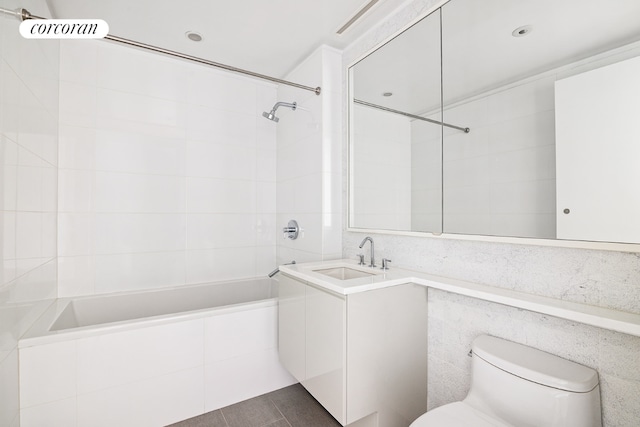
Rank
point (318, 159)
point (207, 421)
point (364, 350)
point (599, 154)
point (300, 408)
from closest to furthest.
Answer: point (599, 154), point (364, 350), point (207, 421), point (300, 408), point (318, 159)

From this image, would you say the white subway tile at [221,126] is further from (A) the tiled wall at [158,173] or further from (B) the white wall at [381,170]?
(B) the white wall at [381,170]

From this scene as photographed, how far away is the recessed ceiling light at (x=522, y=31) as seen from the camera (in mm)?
1180

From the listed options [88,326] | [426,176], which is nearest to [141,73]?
[88,326]

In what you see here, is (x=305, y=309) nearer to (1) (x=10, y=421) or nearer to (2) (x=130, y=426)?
(2) (x=130, y=426)

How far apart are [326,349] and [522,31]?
1.66 m

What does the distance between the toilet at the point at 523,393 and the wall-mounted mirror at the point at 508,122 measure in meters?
0.48

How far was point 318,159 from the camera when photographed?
2.19 meters

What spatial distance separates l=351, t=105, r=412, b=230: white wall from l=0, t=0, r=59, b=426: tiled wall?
5.99 ft

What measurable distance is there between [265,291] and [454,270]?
1832 mm

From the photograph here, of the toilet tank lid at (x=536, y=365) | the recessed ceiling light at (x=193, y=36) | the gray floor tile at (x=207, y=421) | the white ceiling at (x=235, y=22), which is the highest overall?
the recessed ceiling light at (x=193, y=36)

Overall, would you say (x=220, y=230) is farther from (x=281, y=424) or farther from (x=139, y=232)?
(x=281, y=424)

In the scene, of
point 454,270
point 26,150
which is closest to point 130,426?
point 26,150

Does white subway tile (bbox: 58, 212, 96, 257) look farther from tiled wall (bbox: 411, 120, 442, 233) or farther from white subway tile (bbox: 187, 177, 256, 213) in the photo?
tiled wall (bbox: 411, 120, 442, 233)

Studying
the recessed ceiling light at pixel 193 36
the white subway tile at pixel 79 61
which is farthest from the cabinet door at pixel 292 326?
the white subway tile at pixel 79 61
